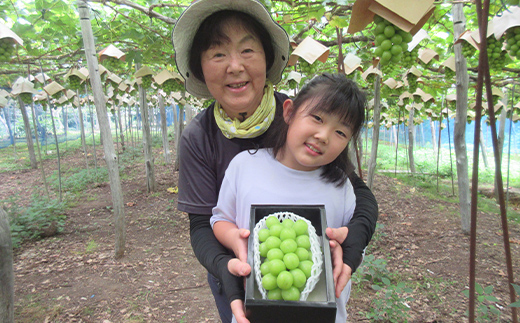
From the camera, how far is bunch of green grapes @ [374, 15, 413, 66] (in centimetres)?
101

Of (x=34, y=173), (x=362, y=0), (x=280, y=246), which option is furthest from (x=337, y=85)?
(x=34, y=173)

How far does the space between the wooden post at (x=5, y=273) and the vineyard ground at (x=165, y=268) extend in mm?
1047

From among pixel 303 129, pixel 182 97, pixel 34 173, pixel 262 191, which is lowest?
pixel 34 173

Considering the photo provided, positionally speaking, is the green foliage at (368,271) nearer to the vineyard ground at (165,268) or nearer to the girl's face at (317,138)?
the vineyard ground at (165,268)

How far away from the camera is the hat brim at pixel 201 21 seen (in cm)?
128

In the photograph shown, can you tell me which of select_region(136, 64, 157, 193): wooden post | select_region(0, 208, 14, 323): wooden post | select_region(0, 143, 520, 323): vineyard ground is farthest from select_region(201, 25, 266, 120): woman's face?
select_region(136, 64, 157, 193): wooden post

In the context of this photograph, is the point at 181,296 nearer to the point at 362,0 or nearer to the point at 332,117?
the point at 332,117

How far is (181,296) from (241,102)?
10.2ft

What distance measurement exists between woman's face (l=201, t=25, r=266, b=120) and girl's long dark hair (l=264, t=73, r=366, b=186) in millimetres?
209

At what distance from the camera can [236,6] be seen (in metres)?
1.30

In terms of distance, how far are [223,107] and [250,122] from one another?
0.19 metres

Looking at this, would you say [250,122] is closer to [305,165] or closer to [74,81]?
[305,165]

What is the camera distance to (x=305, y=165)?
1224mm

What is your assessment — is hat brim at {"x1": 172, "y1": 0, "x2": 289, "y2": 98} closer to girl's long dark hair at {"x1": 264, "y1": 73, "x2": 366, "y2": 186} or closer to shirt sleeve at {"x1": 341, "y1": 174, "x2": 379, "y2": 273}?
girl's long dark hair at {"x1": 264, "y1": 73, "x2": 366, "y2": 186}
